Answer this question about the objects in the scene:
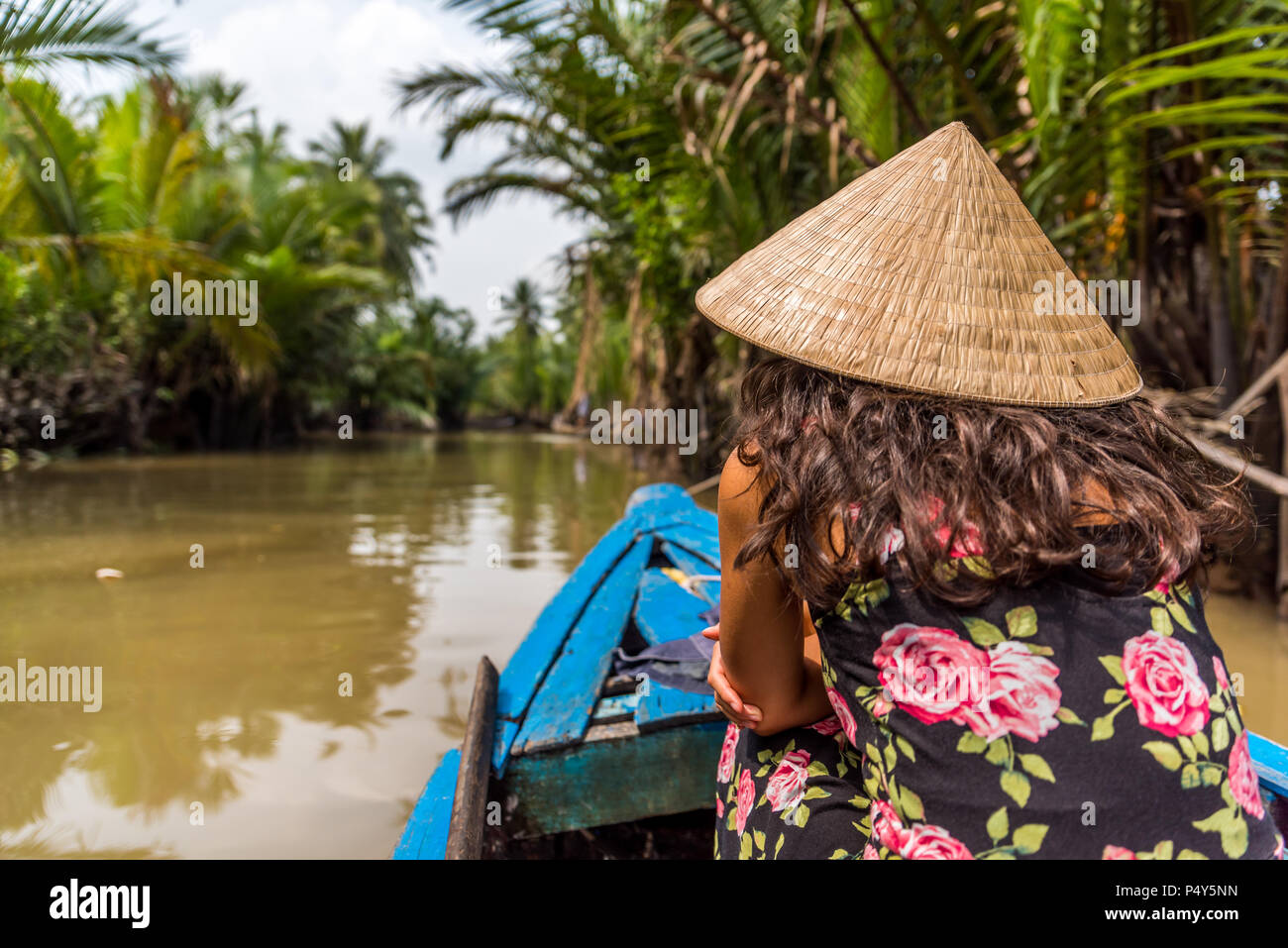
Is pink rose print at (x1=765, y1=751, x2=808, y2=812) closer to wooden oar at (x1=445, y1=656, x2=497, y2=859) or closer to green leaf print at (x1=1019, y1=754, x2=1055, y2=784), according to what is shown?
green leaf print at (x1=1019, y1=754, x2=1055, y2=784)

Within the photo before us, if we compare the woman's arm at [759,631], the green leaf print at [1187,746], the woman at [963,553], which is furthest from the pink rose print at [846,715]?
the green leaf print at [1187,746]

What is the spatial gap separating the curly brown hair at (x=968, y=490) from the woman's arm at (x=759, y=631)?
0.10ft

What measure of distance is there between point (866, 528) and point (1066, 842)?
40 centimetres

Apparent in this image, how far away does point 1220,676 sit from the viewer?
38.7 inches

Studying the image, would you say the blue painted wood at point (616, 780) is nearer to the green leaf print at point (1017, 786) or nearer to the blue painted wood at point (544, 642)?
the blue painted wood at point (544, 642)

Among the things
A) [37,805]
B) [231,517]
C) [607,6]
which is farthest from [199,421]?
[37,805]

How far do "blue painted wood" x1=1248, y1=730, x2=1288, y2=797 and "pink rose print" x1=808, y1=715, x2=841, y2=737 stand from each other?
802 mm

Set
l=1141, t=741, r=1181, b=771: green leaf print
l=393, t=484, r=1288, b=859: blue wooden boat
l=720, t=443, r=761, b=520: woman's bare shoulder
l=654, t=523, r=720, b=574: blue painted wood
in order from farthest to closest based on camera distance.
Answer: l=654, t=523, r=720, b=574: blue painted wood
l=393, t=484, r=1288, b=859: blue wooden boat
l=720, t=443, r=761, b=520: woman's bare shoulder
l=1141, t=741, r=1181, b=771: green leaf print

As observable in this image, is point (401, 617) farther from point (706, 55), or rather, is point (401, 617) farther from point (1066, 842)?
point (706, 55)

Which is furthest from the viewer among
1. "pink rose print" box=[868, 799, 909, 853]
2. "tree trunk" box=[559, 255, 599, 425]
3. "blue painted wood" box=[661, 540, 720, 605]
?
"tree trunk" box=[559, 255, 599, 425]

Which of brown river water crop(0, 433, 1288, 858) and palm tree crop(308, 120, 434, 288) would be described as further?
palm tree crop(308, 120, 434, 288)

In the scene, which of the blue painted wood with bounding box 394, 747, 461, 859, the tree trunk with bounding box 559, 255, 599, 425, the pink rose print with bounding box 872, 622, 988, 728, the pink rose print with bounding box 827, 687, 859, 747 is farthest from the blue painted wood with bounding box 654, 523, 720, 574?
the tree trunk with bounding box 559, 255, 599, 425

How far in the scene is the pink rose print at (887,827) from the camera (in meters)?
1.03

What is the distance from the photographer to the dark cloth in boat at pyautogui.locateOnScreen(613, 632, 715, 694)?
2.12 metres
